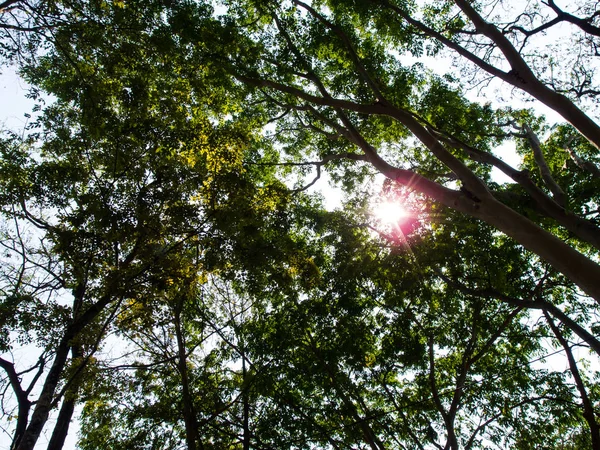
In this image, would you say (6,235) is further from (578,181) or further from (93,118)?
(578,181)

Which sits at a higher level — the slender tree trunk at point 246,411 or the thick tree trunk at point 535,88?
the thick tree trunk at point 535,88

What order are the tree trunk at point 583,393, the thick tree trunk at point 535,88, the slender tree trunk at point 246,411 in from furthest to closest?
the slender tree trunk at point 246,411 → the tree trunk at point 583,393 → the thick tree trunk at point 535,88

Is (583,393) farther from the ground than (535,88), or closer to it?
closer to it

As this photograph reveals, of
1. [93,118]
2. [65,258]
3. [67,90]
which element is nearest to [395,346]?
[65,258]

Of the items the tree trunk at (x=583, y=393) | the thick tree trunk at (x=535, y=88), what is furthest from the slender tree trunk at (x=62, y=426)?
the thick tree trunk at (x=535, y=88)

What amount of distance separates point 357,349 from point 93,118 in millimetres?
7332

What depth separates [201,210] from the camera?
23.9 ft

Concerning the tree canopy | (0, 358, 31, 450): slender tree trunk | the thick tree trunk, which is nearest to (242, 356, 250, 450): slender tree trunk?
the tree canopy

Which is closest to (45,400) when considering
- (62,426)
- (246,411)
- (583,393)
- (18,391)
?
(18,391)

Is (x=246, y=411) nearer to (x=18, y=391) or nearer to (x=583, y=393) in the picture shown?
(x=18, y=391)

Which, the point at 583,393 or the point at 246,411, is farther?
the point at 246,411

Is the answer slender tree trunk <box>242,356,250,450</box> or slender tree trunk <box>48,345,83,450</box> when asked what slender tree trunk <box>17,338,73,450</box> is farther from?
slender tree trunk <box>242,356,250,450</box>

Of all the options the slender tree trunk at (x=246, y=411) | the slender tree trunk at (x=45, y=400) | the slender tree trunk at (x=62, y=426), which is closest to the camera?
the slender tree trunk at (x=45, y=400)

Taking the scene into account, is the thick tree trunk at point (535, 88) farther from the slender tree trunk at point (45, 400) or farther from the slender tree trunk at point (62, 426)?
the slender tree trunk at point (62, 426)
